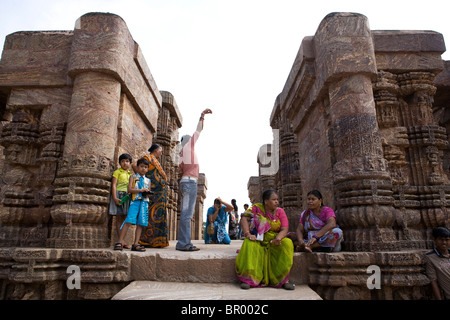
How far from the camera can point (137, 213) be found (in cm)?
418

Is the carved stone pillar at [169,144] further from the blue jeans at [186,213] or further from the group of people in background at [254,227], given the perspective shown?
the blue jeans at [186,213]

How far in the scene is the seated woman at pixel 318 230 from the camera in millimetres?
3600

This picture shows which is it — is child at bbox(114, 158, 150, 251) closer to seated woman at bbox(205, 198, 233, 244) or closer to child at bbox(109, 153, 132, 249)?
child at bbox(109, 153, 132, 249)

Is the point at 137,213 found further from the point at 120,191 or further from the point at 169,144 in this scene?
the point at 169,144

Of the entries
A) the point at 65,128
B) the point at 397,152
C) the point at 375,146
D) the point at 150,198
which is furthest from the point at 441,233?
the point at 65,128

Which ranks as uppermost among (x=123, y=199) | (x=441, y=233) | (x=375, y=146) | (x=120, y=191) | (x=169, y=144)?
(x=169, y=144)

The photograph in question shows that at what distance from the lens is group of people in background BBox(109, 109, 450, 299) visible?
10.7 feet

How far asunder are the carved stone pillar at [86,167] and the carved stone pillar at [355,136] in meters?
3.58

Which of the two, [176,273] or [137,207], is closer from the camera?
[176,273]

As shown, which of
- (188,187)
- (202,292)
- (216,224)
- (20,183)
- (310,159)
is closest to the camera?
(202,292)

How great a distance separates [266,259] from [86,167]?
2954 millimetres

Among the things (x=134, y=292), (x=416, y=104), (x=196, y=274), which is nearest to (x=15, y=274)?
(x=134, y=292)

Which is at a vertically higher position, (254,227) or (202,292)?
(254,227)

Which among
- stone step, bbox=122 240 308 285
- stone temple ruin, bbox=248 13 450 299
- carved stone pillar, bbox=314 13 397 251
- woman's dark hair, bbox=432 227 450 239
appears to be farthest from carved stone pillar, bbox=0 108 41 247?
woman's dark hair, bbox=432 227 450 239
